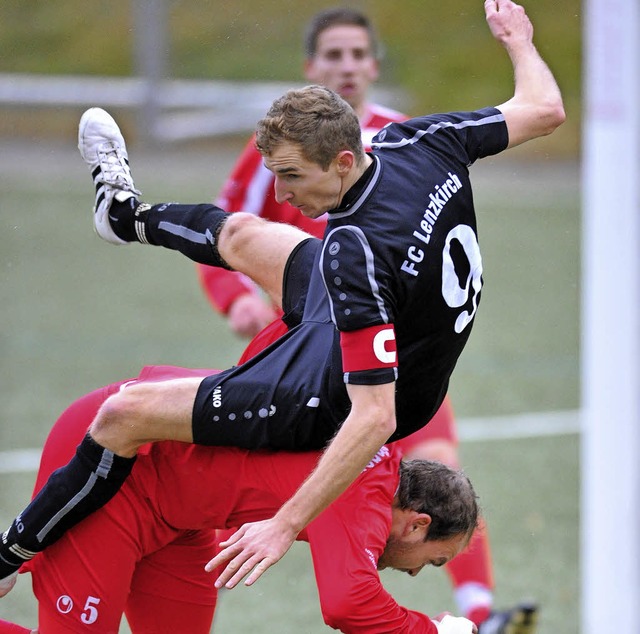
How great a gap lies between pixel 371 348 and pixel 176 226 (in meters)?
0.94

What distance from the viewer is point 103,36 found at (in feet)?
59.1

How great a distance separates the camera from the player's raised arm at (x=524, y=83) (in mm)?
3750

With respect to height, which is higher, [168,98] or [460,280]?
[168,98]

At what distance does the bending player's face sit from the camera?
3328 millimetres

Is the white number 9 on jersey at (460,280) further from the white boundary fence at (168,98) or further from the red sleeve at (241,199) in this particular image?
the white boundary fence at (168,98)

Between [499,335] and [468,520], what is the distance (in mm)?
7016

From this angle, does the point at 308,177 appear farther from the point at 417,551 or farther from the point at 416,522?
the point at 417,551

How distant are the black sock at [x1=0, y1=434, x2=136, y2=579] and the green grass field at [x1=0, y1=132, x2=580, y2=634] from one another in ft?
5.49

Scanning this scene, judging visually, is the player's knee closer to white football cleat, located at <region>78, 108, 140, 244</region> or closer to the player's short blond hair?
white football cleat, located at <region>78, 108, 140, 244</region>

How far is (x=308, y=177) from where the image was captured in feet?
10.9

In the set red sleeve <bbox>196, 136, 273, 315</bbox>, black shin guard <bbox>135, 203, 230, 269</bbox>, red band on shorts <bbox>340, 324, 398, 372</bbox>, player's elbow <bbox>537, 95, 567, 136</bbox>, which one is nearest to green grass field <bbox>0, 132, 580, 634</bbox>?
red sleeve <bbox>196, 136, 273, 315</bbox>

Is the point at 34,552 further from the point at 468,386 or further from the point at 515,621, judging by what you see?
the point at 468,386

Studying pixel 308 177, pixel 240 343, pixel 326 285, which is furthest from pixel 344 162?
pixel 240 343

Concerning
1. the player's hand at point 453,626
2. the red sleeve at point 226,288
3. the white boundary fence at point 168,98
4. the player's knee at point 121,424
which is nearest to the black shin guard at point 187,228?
the player's knee at point 121,424
